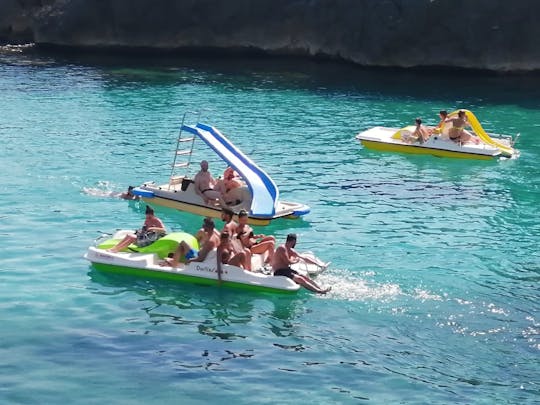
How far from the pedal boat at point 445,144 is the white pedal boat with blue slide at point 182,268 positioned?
14.3 metres

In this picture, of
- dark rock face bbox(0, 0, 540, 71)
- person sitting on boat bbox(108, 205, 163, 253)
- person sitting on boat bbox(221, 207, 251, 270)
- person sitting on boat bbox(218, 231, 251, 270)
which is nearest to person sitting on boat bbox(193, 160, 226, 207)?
person sitting on boat bbox(221, 207, 251, 270)

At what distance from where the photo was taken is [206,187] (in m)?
30.2

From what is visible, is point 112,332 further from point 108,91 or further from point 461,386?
point 108,91

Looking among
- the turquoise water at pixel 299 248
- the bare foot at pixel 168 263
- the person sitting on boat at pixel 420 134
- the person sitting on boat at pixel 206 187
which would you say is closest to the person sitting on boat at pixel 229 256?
the turquoise water at pixel 299 248

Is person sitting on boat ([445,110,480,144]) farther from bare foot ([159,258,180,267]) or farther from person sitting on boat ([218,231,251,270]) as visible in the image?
bare foot ([159,258,180,267])

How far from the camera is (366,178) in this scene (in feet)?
115

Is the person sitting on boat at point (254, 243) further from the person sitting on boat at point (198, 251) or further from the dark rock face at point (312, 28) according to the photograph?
the dark rock face at point (312, 28)

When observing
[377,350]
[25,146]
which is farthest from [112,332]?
[25,146]

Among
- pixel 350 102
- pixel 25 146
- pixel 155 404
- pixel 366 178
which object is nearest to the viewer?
pixel 155 404

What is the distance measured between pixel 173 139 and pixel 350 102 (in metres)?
11.2

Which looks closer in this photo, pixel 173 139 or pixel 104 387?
pixel 104 387

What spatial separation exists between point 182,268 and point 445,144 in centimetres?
1679

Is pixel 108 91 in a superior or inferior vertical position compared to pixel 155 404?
superior

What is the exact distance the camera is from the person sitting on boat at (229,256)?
79.0 feet
